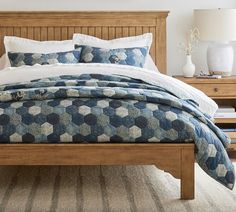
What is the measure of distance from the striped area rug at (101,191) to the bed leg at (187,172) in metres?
0.06

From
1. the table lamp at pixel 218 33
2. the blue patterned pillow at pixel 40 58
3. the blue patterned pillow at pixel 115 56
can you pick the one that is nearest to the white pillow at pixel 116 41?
the blue patterned pillow at pixel 115 56

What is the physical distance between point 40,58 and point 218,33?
154 cm

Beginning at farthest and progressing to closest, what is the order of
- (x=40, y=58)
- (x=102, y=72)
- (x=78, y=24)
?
1. (x=78, y=24)
2. (x=40, y=58)
3. (x=102, y=72)

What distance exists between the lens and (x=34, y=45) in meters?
5.03

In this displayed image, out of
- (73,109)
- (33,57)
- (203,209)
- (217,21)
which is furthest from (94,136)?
(217,21)

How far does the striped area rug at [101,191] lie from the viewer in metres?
3.26

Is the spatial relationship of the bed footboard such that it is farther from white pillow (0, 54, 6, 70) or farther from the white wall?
the white wall

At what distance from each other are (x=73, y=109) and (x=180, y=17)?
8.16ft

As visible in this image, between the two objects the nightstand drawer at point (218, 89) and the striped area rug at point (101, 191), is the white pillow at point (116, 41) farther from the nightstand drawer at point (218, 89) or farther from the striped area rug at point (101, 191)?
the striped area rug at point (101, 191)

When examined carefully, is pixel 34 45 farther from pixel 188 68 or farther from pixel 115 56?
pixel 188 68

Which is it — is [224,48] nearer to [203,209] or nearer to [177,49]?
[177,49]

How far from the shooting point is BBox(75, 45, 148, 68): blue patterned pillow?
4898 mm

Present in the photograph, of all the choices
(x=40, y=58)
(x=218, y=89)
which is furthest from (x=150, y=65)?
(x=40, y=58)

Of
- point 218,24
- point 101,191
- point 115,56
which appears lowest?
point 101,191
